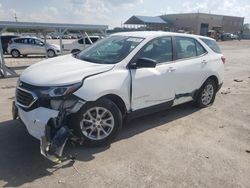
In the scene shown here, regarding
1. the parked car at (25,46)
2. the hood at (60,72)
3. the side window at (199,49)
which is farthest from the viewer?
the parked car at (25,46)

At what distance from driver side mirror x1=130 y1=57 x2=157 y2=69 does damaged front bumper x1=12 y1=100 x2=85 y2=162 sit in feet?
3.73

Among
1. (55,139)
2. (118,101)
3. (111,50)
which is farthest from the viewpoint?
(111,50)

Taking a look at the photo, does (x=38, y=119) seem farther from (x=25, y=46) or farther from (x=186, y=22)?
(x=186, y=22)

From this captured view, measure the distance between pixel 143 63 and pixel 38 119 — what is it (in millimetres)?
1866

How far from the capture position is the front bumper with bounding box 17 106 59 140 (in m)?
3.44

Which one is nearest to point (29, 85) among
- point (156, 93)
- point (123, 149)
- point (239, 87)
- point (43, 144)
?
point (43, 144)

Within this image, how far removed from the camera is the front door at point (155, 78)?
14.3 ft

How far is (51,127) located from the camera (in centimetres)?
351

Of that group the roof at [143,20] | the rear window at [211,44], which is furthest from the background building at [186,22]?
the rear window at [211,44]

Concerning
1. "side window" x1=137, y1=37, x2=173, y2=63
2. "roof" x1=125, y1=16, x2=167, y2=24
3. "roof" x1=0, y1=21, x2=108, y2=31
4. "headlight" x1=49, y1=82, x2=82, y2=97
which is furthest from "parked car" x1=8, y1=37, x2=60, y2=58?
"roof" x1=125, y1=16, x2=167, y2=24

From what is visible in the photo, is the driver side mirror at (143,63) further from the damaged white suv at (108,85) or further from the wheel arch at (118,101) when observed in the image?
the wheel arch at (118,101)

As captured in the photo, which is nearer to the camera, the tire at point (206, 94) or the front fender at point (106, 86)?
the front fender at point (106, 86)

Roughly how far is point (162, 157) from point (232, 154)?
1.13 m

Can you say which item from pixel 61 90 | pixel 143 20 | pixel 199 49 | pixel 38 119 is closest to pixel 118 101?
pixel 61 90
